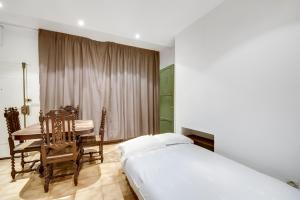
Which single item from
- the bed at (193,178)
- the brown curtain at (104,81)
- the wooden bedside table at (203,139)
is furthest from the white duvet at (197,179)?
the brown curtain at (104,81)

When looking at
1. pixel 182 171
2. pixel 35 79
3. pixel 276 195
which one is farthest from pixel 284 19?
pixel 35 79

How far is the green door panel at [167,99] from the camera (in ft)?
12.0

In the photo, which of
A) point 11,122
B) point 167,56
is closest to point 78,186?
point 11,122

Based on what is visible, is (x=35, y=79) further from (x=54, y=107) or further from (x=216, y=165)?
(x=216, y=165)

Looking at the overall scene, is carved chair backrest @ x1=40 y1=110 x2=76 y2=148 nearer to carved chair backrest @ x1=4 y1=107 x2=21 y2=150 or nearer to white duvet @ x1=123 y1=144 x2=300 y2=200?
carved chair backrest @ x1=4 y1=107 x2=21 y2=150

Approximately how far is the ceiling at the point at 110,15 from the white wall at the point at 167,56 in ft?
2.43

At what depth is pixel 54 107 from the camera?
347 cm

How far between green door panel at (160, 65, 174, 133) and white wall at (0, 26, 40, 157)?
2796 millimetres

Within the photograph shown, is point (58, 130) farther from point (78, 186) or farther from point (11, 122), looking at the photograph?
point (11, 122)

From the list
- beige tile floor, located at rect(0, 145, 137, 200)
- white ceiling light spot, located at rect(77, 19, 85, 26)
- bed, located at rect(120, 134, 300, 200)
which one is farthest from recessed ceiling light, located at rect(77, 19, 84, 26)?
beige tile floor, located at rect(0, 145, 137, 200)

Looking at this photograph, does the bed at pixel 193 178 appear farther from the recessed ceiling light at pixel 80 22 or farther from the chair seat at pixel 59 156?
the recessed ceiling light at pixel 80 22

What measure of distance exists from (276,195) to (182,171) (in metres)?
0.74

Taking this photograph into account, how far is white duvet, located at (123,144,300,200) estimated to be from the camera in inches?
48.1

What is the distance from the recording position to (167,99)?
12.6ft
